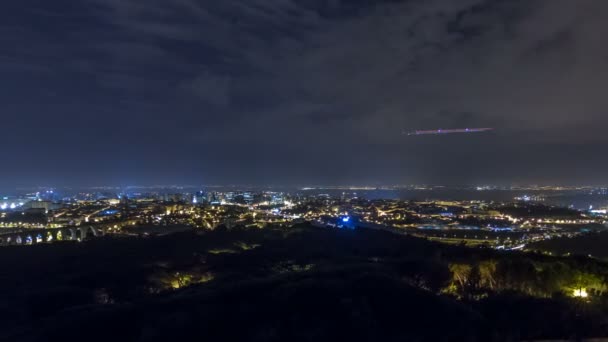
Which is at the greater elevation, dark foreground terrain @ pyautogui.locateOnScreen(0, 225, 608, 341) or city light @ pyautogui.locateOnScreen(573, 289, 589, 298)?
dark foreground terrain @ pyautogui.locateOnScreen(0, 225, 608, 341)

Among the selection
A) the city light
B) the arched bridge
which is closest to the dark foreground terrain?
the city light

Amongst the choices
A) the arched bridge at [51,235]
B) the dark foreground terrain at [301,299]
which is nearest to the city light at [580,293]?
the dark foreground terrain at [301,299]

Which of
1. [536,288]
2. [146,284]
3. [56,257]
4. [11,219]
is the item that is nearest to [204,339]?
[146,284]

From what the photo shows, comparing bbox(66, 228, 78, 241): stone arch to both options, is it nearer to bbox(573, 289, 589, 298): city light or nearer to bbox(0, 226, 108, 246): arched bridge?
bbox(0, 226, 108, 246): arched bridge

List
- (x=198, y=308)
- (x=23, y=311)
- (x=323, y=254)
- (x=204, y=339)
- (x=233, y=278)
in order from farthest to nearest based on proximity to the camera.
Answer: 1. (x=323, y=254)
2. (x=233, y=278)
3. (x=23, y=311)
4. (x=198, y=308)
5. (x=204, y=339)

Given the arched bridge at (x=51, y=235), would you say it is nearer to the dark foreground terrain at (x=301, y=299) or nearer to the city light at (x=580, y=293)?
the dark foreground terrain at (x=301, y=299)

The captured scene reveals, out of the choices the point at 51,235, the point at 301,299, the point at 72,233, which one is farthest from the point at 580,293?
the point at 51,235

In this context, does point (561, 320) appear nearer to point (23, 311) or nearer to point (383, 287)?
point (383, 287)
